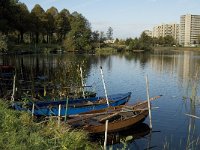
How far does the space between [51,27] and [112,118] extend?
91258mm

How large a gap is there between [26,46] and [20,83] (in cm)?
6655

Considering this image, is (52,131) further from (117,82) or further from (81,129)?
(117,82)

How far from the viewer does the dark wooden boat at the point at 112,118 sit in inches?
732

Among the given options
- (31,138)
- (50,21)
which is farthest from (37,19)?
(31,138)

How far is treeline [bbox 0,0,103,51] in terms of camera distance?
95.3m

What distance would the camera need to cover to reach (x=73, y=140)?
1256cm

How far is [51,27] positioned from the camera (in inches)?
4279

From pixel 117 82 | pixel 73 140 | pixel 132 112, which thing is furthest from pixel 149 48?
pixel 73 140

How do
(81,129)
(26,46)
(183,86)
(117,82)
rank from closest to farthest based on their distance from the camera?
(81,129), (183,86), (117,82), (26,46)

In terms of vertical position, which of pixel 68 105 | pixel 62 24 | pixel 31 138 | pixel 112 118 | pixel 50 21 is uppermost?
pixel 50 21

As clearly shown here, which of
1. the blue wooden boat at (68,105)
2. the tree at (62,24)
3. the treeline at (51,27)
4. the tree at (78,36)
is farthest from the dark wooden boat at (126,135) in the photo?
the tree at (62,24)

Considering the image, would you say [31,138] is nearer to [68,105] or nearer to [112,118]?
[112,118]

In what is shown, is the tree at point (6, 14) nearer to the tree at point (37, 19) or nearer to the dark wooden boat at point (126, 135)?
the tree at point (37, 19)

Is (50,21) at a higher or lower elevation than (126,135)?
higher
